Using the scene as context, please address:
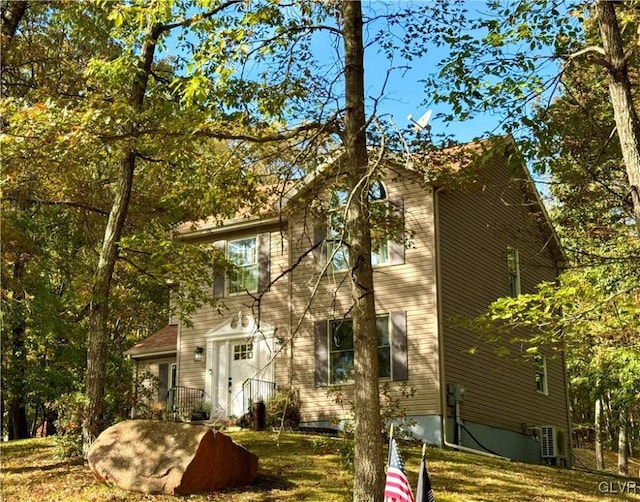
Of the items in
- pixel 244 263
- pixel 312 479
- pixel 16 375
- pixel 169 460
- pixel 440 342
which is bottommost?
pixel 312 479

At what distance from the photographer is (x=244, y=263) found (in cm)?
1766

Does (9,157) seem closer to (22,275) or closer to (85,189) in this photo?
(85,189)

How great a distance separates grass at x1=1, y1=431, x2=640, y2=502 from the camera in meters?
9.13

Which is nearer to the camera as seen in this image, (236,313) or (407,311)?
(407,311)

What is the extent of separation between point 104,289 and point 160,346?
28.4 ft

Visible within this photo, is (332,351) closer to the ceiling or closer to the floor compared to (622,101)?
closer to the floor

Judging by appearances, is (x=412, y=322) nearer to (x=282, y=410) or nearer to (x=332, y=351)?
(x=332, y=351)

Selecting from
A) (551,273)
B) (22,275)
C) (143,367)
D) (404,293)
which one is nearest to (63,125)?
(22,275)

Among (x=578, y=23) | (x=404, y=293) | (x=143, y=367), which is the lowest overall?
(x=143, y=367)

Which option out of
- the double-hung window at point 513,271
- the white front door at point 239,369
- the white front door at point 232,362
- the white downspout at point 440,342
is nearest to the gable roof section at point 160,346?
the white front door at point 232,362

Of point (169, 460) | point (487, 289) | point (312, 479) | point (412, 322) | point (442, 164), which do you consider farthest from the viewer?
point (487, 289)

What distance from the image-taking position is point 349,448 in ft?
34.4

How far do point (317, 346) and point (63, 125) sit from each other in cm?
810

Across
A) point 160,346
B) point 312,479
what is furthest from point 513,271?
point 312,479
